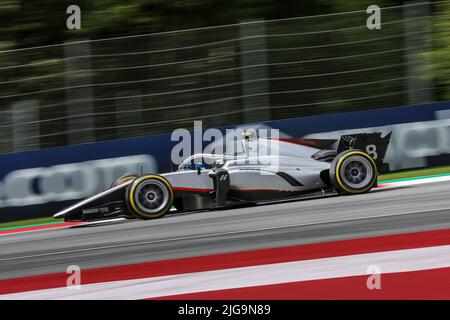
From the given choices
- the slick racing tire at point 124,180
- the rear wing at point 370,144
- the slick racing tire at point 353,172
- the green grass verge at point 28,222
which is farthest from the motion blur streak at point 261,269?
the green grass verge at point 28,222

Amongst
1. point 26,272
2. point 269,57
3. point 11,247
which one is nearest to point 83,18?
point 269,57

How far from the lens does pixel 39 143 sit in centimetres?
1056

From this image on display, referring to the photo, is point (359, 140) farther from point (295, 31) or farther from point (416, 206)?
point (295, 31)

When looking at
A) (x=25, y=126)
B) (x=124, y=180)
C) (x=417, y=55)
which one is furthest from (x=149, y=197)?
(x=417, y=55)

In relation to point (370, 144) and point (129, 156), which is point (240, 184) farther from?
point (129, 156)

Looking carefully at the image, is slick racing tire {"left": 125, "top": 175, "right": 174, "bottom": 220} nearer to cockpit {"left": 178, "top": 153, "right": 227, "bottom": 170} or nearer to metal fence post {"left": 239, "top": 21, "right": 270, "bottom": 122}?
cockpit {"left": 178, "top": 153, "right": 227, "bottom": 170}

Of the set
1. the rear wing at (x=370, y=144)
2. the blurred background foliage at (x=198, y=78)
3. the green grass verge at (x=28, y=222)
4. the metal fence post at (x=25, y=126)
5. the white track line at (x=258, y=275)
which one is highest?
the blurred background foliage at (x=198, y=78)

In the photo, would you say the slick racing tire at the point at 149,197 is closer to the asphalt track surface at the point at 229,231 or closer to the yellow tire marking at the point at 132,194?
the yellow tire marking at the point at 132,194

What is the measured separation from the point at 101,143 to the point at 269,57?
8.25 feet

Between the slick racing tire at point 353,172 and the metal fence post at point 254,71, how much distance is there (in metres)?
2.30

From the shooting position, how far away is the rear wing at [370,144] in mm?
8852

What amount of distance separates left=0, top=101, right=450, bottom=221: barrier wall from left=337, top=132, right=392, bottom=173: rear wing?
5.36 ft

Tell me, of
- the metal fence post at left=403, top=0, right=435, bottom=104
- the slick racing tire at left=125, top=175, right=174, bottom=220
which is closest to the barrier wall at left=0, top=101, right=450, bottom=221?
the metal fence post at left=403, top=0, right=435, bottom=104
